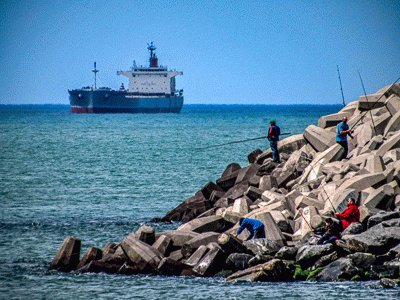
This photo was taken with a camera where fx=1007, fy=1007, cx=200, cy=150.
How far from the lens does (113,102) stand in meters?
144

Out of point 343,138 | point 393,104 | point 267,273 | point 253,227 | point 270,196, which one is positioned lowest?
A: point 267,273

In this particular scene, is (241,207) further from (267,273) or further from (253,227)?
(267,273)

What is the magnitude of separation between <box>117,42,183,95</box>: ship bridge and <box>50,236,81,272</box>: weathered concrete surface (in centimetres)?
12937

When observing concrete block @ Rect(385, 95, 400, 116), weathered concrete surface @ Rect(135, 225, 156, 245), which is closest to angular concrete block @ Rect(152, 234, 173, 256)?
weathered concrete surface @ Rect(135, 225, 156, 245)

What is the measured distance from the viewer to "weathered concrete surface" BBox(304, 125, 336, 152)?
2352 cm

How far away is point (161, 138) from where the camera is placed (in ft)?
251

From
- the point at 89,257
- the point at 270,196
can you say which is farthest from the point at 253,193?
the point at 89,257

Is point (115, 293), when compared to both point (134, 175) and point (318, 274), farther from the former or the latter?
point (134, 175)

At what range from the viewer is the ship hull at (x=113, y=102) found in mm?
142875

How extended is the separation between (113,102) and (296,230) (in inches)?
4998

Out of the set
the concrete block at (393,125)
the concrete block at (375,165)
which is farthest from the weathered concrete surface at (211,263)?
the concrete block at (393,125)

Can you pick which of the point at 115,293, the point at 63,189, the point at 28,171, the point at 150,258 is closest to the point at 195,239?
the point at 150,258

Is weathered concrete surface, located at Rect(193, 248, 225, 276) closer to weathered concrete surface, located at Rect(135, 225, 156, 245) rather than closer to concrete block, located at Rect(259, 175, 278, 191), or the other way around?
weathered concrete surface, located at Rect(135, 225, 156, 245)

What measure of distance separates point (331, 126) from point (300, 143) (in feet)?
3.37
